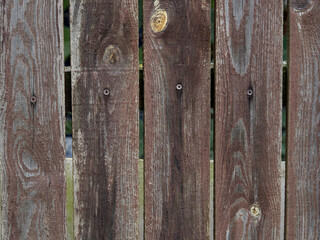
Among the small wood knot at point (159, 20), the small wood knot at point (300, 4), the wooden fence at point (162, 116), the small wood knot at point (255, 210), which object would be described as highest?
the small wood knot at point (300, 4)

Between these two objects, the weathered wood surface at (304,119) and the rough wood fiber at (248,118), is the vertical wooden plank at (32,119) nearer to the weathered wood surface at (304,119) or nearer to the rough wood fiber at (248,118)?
the rough wood fiber at (248,118)

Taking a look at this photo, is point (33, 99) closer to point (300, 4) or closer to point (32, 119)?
point (32, 119)

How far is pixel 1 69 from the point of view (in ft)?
4.83

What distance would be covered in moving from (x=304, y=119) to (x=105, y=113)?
78 centimetres

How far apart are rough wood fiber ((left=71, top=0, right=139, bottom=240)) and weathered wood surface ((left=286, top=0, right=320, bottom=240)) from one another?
1.99ft

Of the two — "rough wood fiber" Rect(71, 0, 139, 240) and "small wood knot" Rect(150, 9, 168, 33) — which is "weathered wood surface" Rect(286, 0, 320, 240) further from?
"rough wood fiber" Rect(71, 0, 139, 240)

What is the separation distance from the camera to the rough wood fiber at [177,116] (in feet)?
4.80

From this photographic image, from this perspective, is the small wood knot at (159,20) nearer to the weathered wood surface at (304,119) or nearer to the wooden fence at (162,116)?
the wooden fence at (162,116)

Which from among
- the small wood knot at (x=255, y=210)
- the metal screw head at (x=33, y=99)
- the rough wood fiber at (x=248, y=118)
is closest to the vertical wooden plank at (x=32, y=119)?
the metal screw head at (x=33, y=99)

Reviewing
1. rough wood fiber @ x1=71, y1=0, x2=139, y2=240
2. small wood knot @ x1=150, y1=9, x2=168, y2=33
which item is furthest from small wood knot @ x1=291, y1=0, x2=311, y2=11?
rough wood fiber @ x1=71, y1=0, x2=139, y2=240

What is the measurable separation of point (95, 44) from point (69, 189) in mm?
843

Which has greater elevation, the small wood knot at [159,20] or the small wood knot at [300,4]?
the small wood knot at [300,4]

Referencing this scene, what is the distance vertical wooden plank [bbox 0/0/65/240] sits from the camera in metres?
1.47

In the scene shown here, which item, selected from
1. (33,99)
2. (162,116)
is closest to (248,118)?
(162,116)
